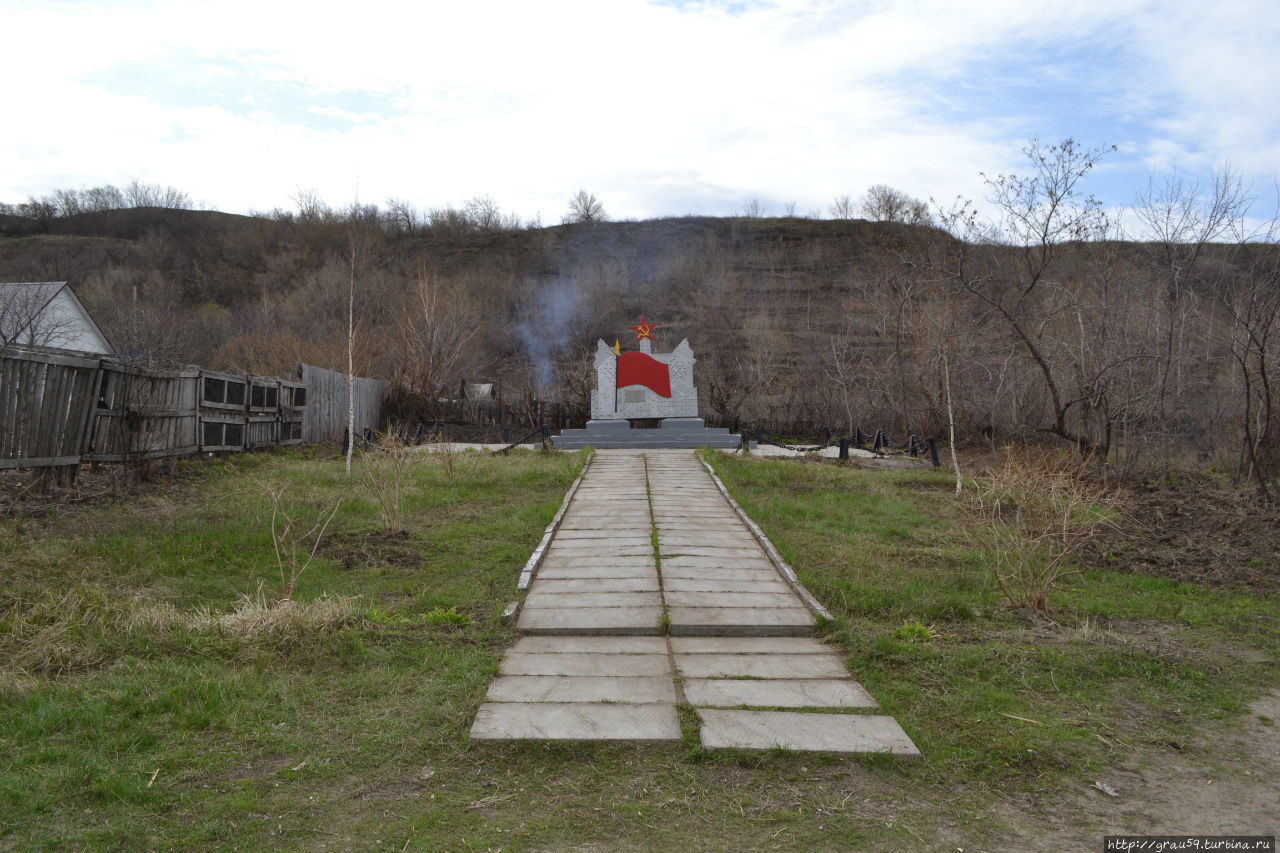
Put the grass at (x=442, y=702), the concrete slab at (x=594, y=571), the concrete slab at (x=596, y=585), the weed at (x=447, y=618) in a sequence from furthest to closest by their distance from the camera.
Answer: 1. the concrete slab at (x=594, y=571)
2. the concrete slab at (x=596, y=585)
3. the weed at (x=447, y=618)
4. the grass at (x=442, y=702)

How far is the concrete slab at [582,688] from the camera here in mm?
3920

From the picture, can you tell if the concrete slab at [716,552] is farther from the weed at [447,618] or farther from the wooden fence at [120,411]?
the wooden fence at [120,411]

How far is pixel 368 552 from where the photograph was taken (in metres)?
7.15

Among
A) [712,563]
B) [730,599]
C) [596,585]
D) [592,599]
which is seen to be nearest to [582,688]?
[592,599]

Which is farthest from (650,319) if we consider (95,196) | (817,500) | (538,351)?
(95,196)

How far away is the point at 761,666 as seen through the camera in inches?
177

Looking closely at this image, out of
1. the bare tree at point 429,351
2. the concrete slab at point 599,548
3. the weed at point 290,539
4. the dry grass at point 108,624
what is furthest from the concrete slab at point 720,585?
the bare tree at point 429,351

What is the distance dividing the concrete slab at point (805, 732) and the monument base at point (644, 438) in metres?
14.2

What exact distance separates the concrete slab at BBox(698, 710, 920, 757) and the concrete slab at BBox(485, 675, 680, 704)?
35 centimetres

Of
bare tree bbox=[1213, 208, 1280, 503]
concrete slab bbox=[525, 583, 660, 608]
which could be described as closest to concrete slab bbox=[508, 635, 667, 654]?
concrete slab bbox=[525, 583, 660, 608]

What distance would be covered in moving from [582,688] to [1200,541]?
692 centimetres

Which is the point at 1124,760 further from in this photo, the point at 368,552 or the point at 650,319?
the point at 650,319

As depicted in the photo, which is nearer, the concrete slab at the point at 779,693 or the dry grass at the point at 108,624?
the concrete slab at the point at 779,693

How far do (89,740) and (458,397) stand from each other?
2366 cm
